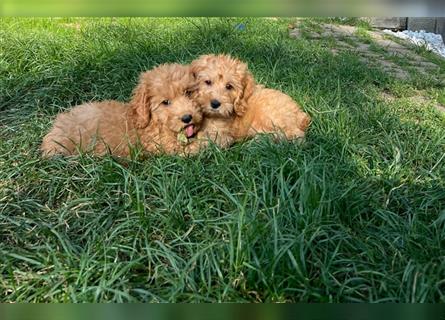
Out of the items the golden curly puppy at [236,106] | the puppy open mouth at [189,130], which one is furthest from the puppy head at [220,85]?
the puppy open mouth at [189,130]

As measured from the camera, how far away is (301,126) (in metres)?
3.61

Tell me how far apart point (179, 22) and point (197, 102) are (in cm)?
246

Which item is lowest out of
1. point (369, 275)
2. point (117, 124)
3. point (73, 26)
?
point (369, 275)

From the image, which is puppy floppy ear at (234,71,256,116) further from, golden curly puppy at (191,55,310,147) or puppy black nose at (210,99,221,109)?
puppy black nose at (210,99,221,109)

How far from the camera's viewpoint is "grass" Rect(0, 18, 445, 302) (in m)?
2.07

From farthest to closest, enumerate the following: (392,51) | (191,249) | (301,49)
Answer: (392,51)
(301,49)
(191,249)

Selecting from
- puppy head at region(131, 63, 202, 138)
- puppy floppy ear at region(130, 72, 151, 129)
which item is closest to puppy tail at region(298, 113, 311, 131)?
puppy head at region(131, 63, 202, 138)

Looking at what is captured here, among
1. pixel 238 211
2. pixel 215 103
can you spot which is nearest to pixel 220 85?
pixel 215 103

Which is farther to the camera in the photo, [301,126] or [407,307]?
[301,126]

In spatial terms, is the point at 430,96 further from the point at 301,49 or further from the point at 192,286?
the point at 192,286

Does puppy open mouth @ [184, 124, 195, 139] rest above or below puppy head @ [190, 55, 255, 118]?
below

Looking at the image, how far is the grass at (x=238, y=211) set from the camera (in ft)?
6.78
